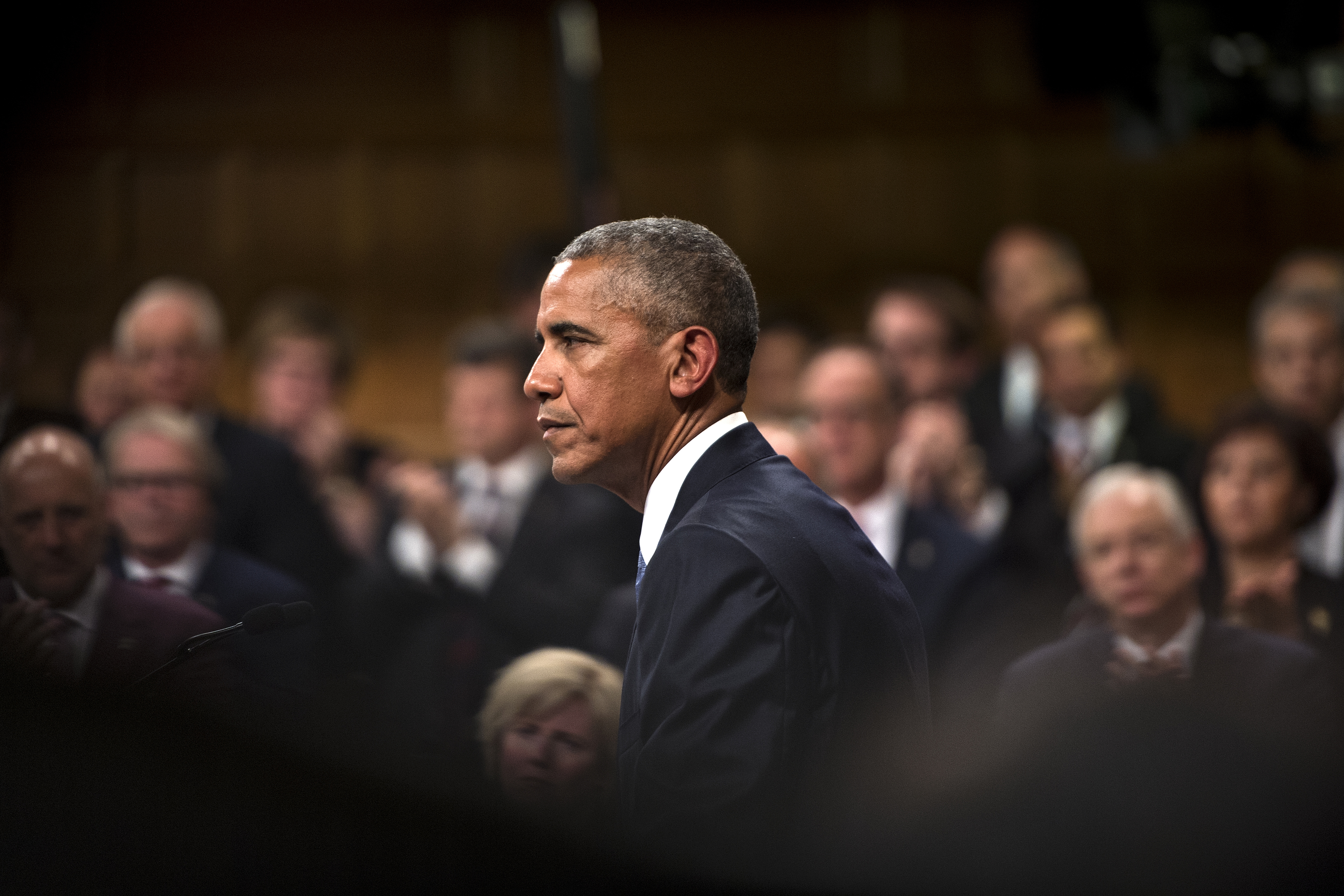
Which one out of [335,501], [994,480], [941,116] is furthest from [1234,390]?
[335,501]

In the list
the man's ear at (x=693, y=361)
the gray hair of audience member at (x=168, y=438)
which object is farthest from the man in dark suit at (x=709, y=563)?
the gray hair of audience member at (x=168, y=438)

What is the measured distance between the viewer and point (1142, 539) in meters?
2.81

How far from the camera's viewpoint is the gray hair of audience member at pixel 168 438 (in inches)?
108

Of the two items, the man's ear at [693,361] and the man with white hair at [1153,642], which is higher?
the man's ear at [693,361]

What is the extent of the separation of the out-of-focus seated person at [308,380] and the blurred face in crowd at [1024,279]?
2064 millimetres

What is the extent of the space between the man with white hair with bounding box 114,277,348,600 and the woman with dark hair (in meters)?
1.89

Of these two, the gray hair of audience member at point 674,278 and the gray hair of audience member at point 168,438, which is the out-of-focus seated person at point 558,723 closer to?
the gray hair of audience member at point 674,278

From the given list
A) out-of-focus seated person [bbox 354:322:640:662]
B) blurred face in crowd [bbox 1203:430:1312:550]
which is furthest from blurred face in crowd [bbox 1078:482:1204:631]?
out-of-focus seated person [bbox 354:322:640:662]

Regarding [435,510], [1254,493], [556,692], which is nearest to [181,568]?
[556,692]

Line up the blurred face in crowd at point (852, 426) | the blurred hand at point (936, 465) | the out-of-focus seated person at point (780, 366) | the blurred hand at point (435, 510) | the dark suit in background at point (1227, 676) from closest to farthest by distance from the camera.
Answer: the dark suit in background at point (1227, 676) < the blurred face in crowd at point (852, 426) < the blurred hand at point (435, 510) < the blurred hand at point (936, 465) < the out-of-focus seated person at point (780, 366)

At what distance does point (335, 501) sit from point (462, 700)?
6.82 ft

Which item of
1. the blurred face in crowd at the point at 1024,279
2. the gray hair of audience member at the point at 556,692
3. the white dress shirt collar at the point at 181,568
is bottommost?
the gray hair of audience member at the point at 556,692

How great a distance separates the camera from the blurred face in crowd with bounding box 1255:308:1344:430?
384cm

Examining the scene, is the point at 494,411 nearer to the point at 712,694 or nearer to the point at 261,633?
the point at 261,633
